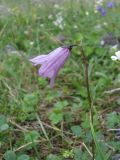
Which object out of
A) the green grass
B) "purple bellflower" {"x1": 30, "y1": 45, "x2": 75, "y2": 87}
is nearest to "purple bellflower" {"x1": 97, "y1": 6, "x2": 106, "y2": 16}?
the green grass

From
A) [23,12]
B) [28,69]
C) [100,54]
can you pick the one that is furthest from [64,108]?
[23,12]

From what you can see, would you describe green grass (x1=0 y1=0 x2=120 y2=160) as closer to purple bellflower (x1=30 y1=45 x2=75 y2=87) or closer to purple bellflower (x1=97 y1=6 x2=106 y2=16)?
purple bellflower (x1=30 y1=45 x2=75 y2=87)

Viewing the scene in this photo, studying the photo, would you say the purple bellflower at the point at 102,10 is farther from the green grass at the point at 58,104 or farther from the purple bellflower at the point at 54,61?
the purple bellflower at the point at 54,61

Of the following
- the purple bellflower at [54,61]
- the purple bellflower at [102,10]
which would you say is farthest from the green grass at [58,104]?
the purple bellflower at [102,10]

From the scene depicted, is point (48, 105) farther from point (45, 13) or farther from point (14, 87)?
point (45, 13)

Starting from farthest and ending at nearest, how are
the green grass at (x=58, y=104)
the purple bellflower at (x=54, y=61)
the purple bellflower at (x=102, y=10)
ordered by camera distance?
1. the purple bellflower at (x=102, y=10)
2. the green grass at (x=58, y=104)
3. the purple bellflower at (x=54, y=61)

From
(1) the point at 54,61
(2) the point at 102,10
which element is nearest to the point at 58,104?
(1) the point at 54,61
